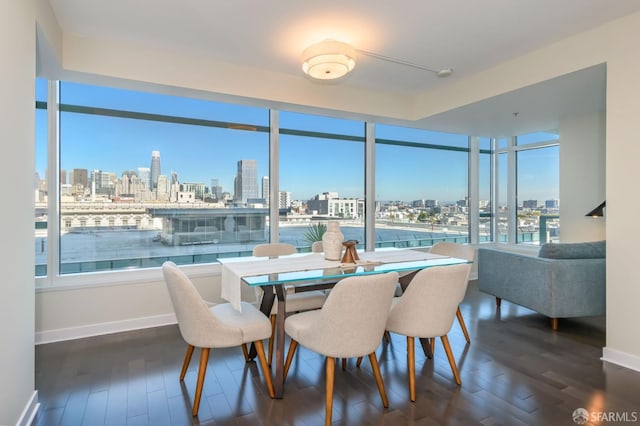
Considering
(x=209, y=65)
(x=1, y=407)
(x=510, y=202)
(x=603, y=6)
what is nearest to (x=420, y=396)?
(x=1, y=407)

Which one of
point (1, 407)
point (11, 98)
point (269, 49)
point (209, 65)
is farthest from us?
point (209, 65)

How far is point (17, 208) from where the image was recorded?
1941 mm

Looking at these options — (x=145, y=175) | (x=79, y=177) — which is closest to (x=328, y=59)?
(x=145, y=175)

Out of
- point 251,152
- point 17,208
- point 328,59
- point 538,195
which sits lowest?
point 17,208

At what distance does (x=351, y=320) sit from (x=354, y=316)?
31 millimetres

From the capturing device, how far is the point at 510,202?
6.36 m

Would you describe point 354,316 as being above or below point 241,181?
below

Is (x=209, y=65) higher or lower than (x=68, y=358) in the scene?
higher

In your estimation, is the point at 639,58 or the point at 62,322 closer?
the point at 639,58

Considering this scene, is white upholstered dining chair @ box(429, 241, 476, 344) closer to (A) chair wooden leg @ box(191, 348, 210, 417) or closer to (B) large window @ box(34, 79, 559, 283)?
(B) large window @ box(34, 79, 559, 283)

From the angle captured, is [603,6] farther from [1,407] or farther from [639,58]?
[1,407]

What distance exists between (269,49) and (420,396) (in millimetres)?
3181

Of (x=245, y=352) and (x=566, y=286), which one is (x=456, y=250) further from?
(x=245, y=352)

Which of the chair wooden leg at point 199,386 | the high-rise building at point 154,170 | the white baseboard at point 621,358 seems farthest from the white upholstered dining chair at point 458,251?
the high-rise building at point 154,170
